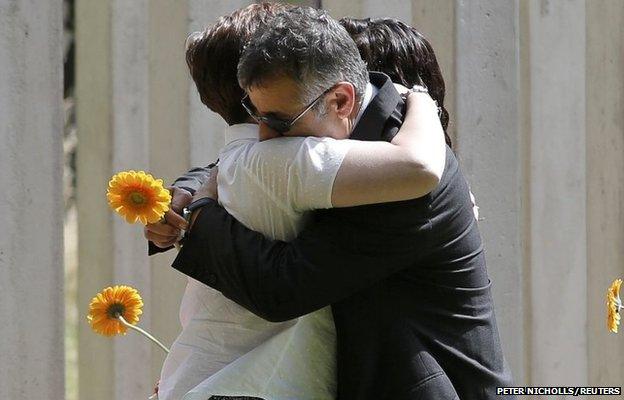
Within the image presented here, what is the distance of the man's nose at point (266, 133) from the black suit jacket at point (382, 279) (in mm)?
151

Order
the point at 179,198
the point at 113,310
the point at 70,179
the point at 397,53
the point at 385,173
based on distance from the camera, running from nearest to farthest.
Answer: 1. the point at 385,173
2. the point at 179,198
3. the point at 397,53
4. the point at 113,310
5. the point at 70,179

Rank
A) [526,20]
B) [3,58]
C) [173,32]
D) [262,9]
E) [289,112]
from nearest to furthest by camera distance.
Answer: [289,112], [262,9], [3,58], [173,32], [526,20]

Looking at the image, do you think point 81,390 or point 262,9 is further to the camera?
point 81,390

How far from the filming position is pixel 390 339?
198 cm

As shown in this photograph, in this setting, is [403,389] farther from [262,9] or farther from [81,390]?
[81,390]

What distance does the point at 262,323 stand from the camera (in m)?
2.06

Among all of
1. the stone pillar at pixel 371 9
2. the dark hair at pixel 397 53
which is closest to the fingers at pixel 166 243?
the dark hair at pixel 397 53

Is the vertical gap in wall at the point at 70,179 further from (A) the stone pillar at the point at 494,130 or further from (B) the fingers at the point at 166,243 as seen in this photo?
(B) the fingers at the point at 166,243

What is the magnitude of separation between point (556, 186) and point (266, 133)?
6.14 ft

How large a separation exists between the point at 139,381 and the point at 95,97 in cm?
89

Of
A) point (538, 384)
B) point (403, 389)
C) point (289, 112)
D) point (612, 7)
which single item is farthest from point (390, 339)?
point (612, 7)

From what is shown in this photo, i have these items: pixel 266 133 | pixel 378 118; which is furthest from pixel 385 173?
pixel 266 133

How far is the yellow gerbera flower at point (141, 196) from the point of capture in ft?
6.79

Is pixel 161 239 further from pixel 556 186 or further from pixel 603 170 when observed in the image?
pixel 603 170
